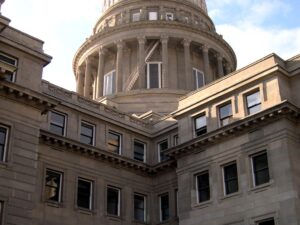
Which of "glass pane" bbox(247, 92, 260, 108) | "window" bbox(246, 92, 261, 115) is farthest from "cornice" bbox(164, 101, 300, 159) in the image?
"glass pane" bbox(247, 92, 260, 108)

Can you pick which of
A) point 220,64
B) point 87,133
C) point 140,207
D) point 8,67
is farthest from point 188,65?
point 8,67

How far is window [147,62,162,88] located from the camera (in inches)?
2523

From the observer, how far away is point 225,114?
3844 centimetres

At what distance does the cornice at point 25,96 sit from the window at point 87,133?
280 inches

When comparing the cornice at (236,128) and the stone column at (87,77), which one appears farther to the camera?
the stone column at (87,77)

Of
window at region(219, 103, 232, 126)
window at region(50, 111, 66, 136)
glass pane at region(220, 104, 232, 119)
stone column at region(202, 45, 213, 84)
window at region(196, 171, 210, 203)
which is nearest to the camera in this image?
window at region(196, 171, 210, 203)

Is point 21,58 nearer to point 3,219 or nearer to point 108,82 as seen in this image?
point 3,219

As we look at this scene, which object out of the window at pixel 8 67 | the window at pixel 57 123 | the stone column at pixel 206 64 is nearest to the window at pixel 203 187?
the window at pixel 57 123

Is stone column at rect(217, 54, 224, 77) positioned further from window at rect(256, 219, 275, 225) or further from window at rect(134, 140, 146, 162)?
window at rect(256, 219, 275, 225)

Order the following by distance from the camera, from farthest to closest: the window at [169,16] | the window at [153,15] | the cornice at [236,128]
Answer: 1. the window at [169,16]
2. the window at [153,15]
3. the cornice at [236,128]

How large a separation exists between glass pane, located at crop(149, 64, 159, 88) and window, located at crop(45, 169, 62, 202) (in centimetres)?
→ 2765

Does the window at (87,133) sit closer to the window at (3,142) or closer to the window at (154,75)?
the window at (3,142)

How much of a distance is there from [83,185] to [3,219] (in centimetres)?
1087

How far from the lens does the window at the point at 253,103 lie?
36.3m
